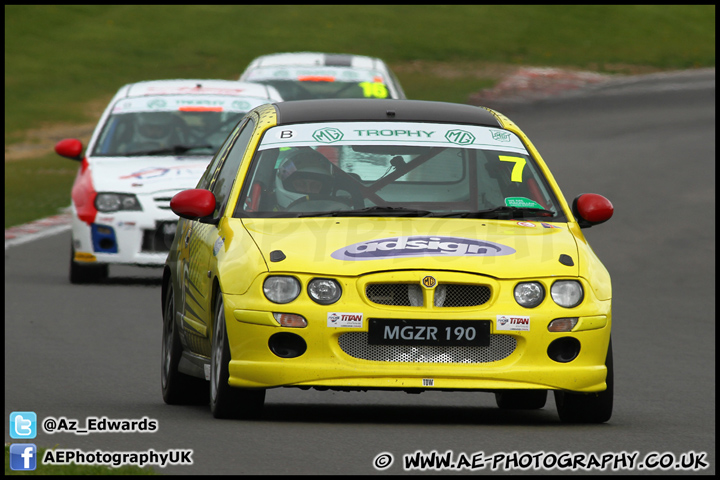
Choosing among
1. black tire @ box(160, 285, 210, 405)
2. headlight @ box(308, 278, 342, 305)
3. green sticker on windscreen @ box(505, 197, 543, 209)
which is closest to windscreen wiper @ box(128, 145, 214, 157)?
black tire @ box(160, 285, 210, 405)

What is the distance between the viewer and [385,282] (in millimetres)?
7367

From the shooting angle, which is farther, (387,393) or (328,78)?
(328,78)

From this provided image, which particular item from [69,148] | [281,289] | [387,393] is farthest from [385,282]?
[69,148]

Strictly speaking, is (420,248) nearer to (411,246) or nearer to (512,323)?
(411,246)

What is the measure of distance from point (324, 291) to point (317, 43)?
4834 cm

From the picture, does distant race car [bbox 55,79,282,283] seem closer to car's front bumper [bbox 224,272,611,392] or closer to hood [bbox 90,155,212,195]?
hood [bbox 90,155,212,195]

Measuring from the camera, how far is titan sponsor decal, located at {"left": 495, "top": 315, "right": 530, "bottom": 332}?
7.38m

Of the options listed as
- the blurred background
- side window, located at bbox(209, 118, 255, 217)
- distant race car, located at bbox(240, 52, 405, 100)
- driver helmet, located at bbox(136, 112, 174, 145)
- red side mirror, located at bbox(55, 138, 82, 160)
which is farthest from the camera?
the blurred background

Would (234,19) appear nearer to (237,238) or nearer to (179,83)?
(179,83)

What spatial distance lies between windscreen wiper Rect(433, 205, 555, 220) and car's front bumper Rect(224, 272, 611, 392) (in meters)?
0.72

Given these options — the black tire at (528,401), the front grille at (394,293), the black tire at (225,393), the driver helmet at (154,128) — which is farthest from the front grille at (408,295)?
the driver helmet at (154,128)

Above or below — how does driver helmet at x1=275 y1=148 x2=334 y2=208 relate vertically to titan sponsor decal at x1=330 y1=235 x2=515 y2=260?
above

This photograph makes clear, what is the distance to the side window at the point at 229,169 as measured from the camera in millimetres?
8445

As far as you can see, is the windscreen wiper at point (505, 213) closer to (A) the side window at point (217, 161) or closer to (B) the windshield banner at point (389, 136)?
(B) the windshield banner at point (389, 136)
